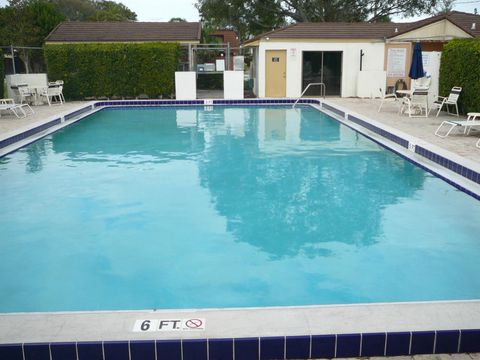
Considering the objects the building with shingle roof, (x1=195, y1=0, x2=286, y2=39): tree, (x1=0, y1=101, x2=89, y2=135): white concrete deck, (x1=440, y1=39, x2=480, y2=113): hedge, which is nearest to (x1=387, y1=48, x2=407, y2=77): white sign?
the building with shingle roof

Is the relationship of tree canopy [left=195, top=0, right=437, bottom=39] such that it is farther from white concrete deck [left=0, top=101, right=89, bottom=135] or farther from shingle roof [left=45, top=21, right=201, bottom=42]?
white concrete deck [left=0, top=101, right=89, bottom=135]

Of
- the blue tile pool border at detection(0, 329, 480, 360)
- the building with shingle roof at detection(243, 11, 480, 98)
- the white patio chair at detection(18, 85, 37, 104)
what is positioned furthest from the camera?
the building with shingle roof at detection(243, 11, 480, 98)

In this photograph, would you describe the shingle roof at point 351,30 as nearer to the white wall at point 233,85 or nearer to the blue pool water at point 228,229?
the white wall at point 233,85

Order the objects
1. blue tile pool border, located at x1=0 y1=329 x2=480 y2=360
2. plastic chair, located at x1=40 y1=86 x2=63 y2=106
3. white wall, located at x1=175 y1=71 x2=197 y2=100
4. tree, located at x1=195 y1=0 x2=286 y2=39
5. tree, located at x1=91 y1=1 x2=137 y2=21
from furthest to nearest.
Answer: tree, located at x1=91 y1=1 x2=137 y2=21 → tree, located at x1=195 y1=0 x2=286 y2=39 → white wall, located at x1=175 y1=71 x2=197 y2=100 → plastic chair, located at x1=40 y1=86 x2=63 y2=106 → blue tile pool border, located at x1=0 y1=329 x2=480 y2=360

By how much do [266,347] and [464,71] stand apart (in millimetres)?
13138

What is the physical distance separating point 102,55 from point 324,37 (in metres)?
9.28

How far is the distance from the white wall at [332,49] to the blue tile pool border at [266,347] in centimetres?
1961

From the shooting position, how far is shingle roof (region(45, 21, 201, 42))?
2392 cm

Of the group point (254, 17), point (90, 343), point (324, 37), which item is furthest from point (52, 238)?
point (254, 17)

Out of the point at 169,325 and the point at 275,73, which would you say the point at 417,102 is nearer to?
the point at 275,73

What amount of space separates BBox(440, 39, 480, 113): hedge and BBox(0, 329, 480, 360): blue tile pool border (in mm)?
11612

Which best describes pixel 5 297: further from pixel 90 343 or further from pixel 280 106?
pixel 280 106

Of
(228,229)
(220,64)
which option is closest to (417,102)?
(220,64)

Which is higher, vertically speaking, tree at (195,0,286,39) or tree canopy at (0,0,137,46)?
tree at (195,0,286,39)
